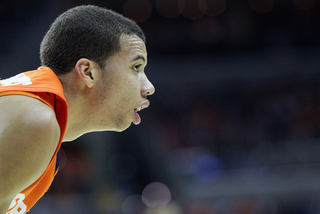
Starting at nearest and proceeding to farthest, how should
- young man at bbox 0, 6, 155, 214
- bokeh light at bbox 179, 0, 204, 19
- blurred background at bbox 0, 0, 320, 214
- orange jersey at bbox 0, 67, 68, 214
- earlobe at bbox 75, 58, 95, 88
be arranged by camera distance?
1. orange jersey at bbox 0, 67, 68, 214
2. young man at bbox 0, 6, 155, 214
3. earlobe at bbox 75, 58, 95, 88
4. blurred background at bbox 0, 0, 320, 214
5. bokeh light at bbox 179, 0, 204, 19

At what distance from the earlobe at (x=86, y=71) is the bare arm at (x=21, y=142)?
55cm

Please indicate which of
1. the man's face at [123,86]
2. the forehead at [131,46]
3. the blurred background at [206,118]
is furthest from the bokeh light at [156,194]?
the forehead at [131,46]

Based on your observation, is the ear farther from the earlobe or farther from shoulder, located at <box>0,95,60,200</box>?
shoulder, located at <box>0,95,60,200</box>

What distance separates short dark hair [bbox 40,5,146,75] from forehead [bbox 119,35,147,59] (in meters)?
0.03

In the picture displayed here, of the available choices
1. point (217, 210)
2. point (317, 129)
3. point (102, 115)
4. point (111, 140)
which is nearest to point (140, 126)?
point (111, 140)

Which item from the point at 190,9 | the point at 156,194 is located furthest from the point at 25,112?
the point at 190,9

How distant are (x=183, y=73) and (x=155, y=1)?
11.9ft

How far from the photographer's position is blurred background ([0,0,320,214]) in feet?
28.4

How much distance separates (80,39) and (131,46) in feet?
Answer: 1.02

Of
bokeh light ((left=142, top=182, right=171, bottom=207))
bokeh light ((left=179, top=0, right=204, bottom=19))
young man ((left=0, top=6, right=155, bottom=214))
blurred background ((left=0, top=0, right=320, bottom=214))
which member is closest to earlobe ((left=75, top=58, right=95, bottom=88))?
young man ((left=0, top=6, right=155, bottom=214))

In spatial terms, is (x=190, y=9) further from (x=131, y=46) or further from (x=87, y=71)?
(x=87, y=71)

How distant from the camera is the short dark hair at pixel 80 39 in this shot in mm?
1955

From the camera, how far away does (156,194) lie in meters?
9.51

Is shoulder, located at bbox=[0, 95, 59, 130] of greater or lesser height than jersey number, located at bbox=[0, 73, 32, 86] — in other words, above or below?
below
